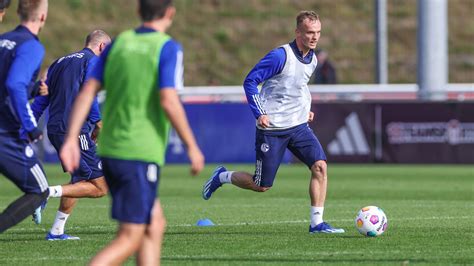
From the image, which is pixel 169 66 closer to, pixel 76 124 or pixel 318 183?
pixel 76 124

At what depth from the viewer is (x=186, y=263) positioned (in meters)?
9.66

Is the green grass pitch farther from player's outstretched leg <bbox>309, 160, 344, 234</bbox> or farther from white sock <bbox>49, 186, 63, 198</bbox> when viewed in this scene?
white sock <bbox>49, 186, 63, 198</bbox>

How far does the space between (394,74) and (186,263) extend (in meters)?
35.2

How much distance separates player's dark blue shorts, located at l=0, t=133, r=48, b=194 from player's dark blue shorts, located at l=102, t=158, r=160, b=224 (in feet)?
6.23

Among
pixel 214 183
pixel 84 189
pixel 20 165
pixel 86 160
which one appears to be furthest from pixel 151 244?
pixel 214 183

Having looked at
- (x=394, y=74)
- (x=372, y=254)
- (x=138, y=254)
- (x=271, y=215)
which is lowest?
(x=394, y=74)

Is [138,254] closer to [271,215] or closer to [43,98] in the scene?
[43,98]

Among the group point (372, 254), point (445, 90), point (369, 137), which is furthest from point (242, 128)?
point (372, 254)

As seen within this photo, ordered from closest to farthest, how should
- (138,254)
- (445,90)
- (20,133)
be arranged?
(138,254) < (20,133) < (445,90)

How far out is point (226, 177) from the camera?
13.1 m

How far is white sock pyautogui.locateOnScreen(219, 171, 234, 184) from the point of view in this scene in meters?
13.0

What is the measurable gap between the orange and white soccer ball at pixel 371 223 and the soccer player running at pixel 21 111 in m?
3.68

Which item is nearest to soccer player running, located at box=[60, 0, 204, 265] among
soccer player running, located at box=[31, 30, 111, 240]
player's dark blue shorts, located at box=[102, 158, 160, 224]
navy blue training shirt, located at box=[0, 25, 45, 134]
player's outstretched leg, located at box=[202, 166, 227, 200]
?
player's dark blue shorts, located at box=[102, 158, 160, 224]

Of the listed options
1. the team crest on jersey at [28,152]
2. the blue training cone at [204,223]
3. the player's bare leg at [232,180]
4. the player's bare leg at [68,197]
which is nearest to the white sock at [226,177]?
the player's bare leg at [232,180]
